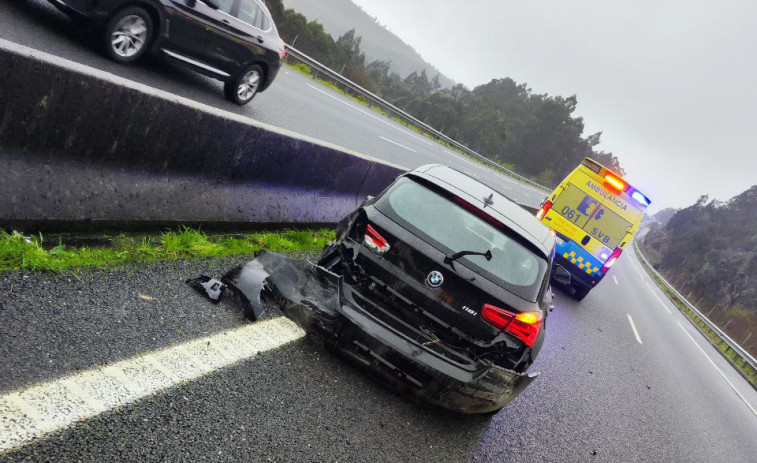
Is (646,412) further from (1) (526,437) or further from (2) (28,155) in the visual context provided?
(2) (28,155)

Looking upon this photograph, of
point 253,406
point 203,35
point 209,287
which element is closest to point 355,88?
point 203,35

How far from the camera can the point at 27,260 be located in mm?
2797

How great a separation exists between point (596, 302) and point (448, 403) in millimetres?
10236

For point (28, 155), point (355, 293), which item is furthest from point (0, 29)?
point (355, 293)

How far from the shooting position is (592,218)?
9.93 meters

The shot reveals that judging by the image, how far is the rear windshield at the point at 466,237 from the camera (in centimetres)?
348

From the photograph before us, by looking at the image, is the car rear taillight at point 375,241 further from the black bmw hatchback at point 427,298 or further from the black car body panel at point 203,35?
the black car body panel at point 203,35

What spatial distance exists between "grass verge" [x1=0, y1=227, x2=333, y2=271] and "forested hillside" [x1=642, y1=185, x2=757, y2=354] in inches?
1384

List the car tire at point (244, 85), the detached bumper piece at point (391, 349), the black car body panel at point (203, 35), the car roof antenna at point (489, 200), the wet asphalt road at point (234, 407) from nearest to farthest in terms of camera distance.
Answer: the wet asphalt road at point (234, 407)
the detached bumper piece at point (391, 349)
the car roof antenna at point (489, 200)
the black car body panel at point (203, 35)
the car tire at point (244, 85)

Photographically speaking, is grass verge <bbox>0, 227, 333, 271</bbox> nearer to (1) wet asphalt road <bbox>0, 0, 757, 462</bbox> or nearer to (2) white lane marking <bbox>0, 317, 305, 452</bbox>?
(1) wet asphalt road <bbox>0, 0, 757, 462</bbox>

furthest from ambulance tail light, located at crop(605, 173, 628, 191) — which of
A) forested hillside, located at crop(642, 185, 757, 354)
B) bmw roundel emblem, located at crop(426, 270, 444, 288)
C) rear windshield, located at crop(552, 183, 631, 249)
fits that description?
forested hillside, located at crop(642, 185, 757, 354)

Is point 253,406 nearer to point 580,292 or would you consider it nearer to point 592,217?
point 592,217

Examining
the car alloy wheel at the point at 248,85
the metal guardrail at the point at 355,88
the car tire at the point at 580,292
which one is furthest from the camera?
the metal guardrail at the point at 355,88

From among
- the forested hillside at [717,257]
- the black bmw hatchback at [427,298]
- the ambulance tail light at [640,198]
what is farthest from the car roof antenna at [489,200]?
the forested hillside at [717,257]
